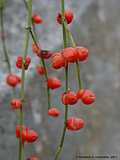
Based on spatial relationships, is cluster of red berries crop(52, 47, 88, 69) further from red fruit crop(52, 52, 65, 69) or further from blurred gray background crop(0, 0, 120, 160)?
blurred gray background crop(0, 0, 120, 160)

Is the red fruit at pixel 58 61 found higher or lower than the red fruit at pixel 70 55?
lower

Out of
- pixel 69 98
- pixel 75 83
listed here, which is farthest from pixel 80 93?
pixel 75 83

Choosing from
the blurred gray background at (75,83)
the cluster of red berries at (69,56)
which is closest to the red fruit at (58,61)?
the cluster of red berries at (69,56)

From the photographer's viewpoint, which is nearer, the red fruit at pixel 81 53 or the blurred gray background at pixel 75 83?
the red fruit at pixel 81 53

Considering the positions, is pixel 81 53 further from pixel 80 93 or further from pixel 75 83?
pixel 75 83

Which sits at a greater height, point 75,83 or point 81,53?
point 81,53

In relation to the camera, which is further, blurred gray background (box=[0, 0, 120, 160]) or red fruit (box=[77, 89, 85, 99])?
blurred gray background (box=[0, 0, 120, 160])

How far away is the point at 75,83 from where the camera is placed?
2.18 m

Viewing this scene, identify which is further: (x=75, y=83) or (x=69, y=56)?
(x=75, y=83)

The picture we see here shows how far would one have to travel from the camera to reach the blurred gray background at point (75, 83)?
6.07 feet

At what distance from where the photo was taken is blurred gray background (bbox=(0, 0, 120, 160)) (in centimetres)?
185

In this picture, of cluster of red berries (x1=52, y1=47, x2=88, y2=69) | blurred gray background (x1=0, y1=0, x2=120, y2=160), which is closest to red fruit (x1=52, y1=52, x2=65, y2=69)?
cluster of red berries (x1=52, y1=47, x2=88, y2=69)

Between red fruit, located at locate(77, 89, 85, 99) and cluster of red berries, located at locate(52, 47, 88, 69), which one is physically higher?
cluster of red berries, located at locate(52, 47, 88, 69)

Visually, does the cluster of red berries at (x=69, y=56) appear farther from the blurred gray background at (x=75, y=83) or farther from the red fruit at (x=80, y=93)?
the blurred gray background at (x=75, y=83)
